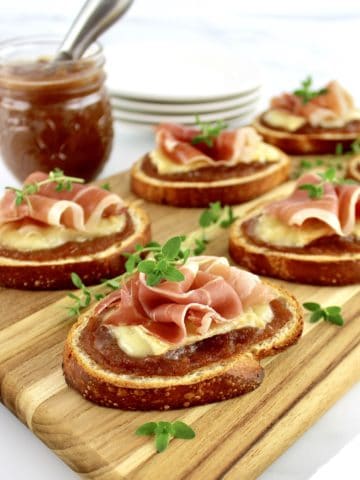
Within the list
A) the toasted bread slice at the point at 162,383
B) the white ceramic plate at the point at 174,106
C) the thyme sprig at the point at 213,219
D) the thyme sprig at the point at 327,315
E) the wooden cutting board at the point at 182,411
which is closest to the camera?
the wooden cutting board at the point at 182,411

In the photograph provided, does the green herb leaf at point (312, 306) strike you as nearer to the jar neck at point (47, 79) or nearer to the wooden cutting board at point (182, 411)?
the wooden cutting board at point (182, 411)

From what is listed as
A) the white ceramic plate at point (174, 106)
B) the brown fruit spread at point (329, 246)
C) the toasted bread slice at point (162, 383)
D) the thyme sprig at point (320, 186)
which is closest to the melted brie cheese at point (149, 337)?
the toasted bread slice at point (162, 383)

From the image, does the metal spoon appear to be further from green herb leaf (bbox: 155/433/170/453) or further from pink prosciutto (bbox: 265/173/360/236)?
green herb leaf (bbox: 155/433/170/453)

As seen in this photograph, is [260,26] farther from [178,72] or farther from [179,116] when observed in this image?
[179,116]

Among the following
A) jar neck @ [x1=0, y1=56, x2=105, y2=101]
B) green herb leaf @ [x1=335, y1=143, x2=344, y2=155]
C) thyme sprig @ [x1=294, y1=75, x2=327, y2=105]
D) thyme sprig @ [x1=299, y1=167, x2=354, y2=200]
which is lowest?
green herb leaf @ [x1=335, y1=143, x2=344, y2=155]

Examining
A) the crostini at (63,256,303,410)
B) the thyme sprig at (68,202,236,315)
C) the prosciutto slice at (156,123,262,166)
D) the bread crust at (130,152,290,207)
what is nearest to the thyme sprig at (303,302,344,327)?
the crostini at (63,256,303,410)
